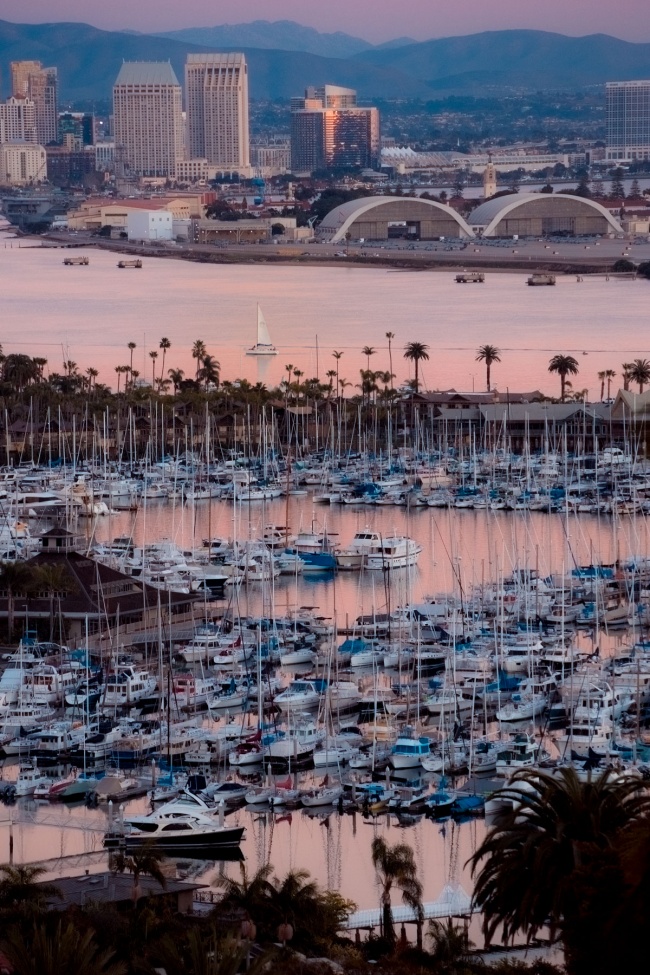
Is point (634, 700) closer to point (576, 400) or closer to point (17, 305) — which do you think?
point (576, 400)

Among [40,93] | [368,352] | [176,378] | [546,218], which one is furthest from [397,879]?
[40,93]

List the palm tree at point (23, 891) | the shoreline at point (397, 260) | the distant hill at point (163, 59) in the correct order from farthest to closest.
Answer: the distant hill at point (163, 59) → the shoreline at point (397, 260) → the palm tree at point (23, 891)

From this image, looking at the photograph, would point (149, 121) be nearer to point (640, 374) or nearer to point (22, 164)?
point (22, 164)

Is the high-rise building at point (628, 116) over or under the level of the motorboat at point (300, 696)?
over

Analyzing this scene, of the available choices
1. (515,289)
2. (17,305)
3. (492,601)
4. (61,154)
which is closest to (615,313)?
(515,289)

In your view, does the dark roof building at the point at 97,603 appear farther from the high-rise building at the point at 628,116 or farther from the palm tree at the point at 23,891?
the high-rise building at the point at 628,116

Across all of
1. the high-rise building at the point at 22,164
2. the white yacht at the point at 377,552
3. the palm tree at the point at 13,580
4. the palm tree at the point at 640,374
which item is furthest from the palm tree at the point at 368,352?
the high-rise building at the point at 22,164
